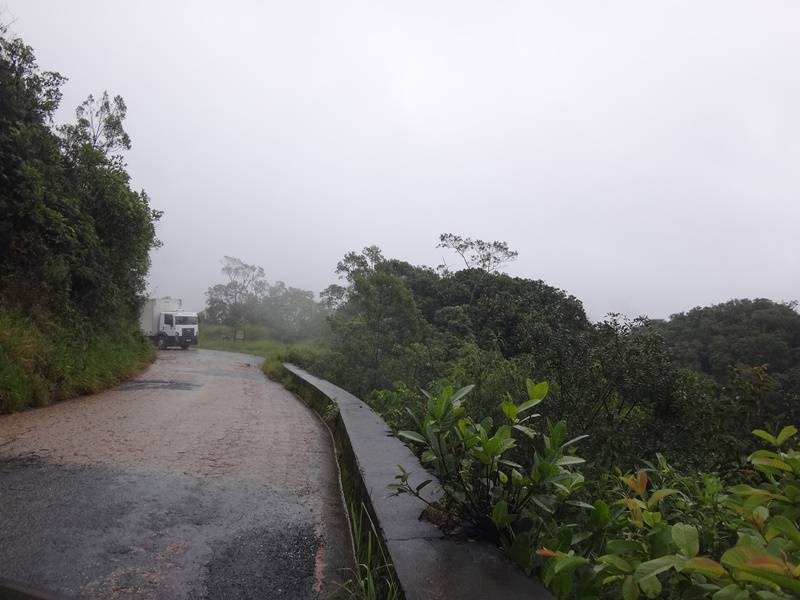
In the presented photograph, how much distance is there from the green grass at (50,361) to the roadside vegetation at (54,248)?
2cm

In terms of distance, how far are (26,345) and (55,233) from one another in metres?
3.36

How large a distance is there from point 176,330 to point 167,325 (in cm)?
63

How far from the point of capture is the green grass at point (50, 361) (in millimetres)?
6977

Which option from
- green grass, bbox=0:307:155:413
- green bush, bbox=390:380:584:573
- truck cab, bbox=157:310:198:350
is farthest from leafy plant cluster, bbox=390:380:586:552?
truck cab, bbox=157:310:198:350

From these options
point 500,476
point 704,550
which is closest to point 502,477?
point 500,476

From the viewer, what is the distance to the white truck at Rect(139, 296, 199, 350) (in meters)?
31.2

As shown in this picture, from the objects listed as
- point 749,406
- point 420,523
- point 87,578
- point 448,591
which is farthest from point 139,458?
point 749,406

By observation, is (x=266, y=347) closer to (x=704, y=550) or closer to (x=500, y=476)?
(x=500, y=476)

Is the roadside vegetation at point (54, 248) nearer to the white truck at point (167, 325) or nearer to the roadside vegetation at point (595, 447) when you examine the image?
the roadside vegetation at point (595, 447)

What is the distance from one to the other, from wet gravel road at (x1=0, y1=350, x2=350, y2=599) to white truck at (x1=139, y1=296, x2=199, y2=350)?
26.2 meters

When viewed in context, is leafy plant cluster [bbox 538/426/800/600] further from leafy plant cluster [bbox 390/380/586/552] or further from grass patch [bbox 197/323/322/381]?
grass patch [bbox 197/323/322/381]

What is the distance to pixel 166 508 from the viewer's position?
3.48m

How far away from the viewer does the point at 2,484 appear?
12.4ft

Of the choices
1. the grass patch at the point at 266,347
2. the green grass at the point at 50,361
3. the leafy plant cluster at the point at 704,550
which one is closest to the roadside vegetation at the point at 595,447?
the leafy plant cluster at the point at 704,550
